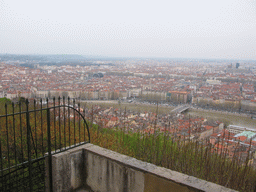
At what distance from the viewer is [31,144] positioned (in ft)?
12.2

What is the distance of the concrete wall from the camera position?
6.22ft

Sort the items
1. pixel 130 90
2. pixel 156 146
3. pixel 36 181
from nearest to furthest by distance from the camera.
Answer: pixel 36 181, pixel 156 146, pixel 130 90

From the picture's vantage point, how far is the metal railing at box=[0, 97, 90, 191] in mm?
2211

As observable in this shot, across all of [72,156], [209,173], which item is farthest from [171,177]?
[209,173]

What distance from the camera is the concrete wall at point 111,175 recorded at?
190cm

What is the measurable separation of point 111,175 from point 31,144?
6.34 feet

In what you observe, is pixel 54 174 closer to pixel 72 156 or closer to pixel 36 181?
pixel 72 156

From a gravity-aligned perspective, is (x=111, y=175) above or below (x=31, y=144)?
above

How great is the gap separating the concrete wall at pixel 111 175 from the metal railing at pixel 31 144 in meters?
0.12

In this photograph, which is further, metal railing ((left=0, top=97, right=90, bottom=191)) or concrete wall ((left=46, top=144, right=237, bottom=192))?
metal railing ((left=0, top=97, right=90, bottom=191))

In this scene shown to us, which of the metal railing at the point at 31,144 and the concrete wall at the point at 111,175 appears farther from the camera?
the metal railing at the point at 31,144

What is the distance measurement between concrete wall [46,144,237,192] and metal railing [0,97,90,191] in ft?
0.38

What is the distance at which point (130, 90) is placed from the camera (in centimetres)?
3578

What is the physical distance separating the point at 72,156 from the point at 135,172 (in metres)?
0.75
